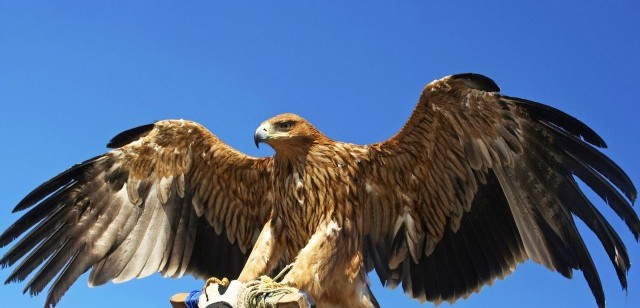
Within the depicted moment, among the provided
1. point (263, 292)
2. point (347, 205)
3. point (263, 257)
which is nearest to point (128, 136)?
point (263, 257)

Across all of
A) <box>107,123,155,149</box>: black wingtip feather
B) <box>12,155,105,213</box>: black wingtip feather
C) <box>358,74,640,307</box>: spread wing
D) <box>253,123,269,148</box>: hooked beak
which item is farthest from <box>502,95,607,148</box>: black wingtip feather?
<box>12,155,105,213</box>: black wingtip feather

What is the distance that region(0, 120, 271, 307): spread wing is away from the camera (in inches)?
281

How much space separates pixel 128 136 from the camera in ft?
24.2

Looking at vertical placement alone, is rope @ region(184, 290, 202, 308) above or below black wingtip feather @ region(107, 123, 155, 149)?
below

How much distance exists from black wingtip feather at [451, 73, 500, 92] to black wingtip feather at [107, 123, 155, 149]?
2811 mm

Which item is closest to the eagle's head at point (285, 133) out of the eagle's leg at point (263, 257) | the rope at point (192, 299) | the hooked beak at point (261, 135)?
the hooked beak at point (261, 135)

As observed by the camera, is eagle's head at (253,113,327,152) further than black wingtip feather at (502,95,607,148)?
Yes

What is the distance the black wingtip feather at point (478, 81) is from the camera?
6441mm

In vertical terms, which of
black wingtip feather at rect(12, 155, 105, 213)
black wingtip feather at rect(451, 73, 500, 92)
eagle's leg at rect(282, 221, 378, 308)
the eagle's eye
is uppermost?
black wingtip feather at rect(451, 73, 500, 92)

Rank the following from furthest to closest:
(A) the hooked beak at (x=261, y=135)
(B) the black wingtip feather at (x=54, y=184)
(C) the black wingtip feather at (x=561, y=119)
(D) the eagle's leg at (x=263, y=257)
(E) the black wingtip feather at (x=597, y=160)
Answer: (B) the black wingtip feather at (x=54, y=184) < (A) the hooked beak at (x=261, y=135) < (D) the eagle's leg at (x=263, y=257) < (C) the black wingtip feather at (x=561, y=119) < (E) the black wingtip feather at (x=597, y=160)

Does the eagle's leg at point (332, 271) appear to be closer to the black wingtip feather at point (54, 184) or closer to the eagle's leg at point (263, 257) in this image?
the eagle's leg at point (263, 257)

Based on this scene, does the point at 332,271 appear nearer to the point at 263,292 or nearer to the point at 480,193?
the point at 263,292

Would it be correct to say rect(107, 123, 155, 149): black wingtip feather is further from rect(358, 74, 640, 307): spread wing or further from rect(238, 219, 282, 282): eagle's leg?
rect(358, 74, 640, 307): spread wing

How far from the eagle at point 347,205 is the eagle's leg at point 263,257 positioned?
0.02 m
